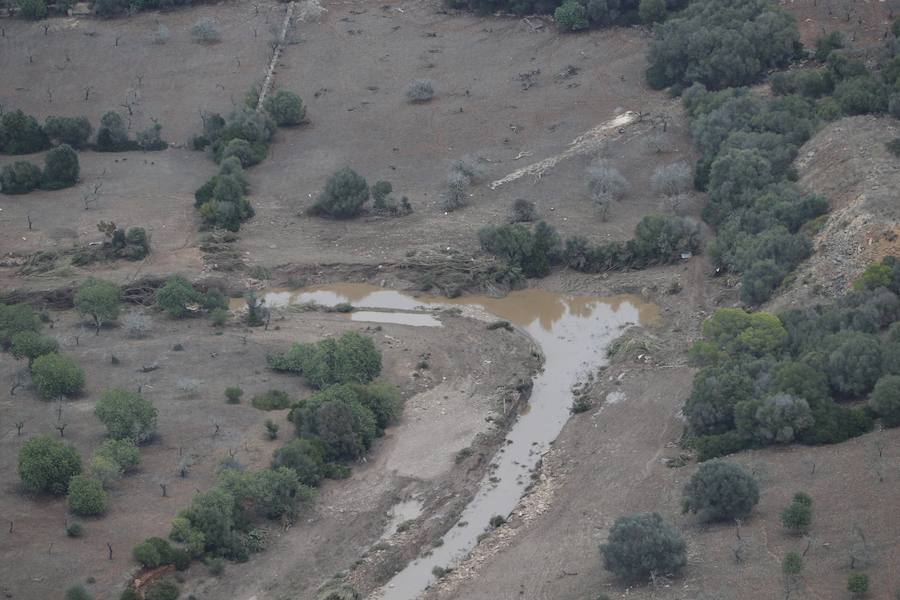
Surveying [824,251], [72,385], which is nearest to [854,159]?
[824,251]

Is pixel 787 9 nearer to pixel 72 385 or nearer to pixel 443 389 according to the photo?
pixel 443 389

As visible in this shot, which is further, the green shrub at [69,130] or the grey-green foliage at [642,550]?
the green shrub at [69,130]

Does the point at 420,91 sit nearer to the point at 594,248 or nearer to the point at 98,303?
the point at 594,248

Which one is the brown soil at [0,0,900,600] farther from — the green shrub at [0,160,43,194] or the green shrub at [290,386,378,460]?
the green shrub at [290,386,378,460]

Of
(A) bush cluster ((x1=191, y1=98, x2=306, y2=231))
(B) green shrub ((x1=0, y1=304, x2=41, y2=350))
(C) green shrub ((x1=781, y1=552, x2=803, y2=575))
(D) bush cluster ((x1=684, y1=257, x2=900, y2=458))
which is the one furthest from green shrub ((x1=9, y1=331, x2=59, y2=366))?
(C) green shrub ((x1=781, y1=552, x2=803, y2=575))

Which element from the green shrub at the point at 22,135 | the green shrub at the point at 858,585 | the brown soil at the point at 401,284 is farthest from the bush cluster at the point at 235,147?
the green shrub at the point at 858,585

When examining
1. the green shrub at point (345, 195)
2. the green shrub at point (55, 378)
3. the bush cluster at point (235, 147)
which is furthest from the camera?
the green shrub at point (345, 195)

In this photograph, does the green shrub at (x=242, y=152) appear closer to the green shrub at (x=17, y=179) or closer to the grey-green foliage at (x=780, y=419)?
the green shrub at (x=17, y=179)

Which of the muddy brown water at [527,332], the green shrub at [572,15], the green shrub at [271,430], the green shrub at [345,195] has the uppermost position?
the green shrub at [572,15]
